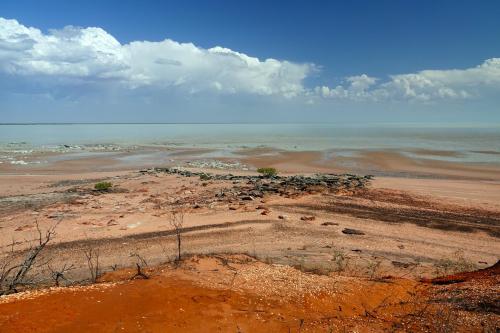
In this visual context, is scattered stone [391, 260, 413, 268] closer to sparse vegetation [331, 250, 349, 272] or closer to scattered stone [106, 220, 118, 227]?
sparse vegetation [331, 250, 349, 272]

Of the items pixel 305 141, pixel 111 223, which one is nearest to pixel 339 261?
pixel 111 223

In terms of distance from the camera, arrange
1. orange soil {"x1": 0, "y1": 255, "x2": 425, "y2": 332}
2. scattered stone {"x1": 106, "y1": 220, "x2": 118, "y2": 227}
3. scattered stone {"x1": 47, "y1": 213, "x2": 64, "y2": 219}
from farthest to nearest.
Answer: scattered stone {"x1": 47, "y1": 213, "x2": 64, "y2": 219} < scattered stone {"x1": 106, "y1": 220, "x2": 118, "y2": 227} < orange soil {"x1": 0, "y1": 255, "x2": 425, "y2": 332}

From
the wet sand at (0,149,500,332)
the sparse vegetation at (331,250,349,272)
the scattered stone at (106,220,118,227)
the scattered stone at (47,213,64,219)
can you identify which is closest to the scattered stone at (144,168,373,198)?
the wet sand at (0,149,500,332)

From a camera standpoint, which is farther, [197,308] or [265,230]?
[265,230]

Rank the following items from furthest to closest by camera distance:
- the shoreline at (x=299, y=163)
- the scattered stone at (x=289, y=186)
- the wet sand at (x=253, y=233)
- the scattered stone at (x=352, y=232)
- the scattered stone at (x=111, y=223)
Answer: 1. the shoreline at (x=299, y=163)
2. the scattered stone at (x=289, y=186)
3. the scattered stone at (x=111, y=223)
4. the scattered stone at (x=352, y=232)
5. the wet sand at (x=253, y=233)

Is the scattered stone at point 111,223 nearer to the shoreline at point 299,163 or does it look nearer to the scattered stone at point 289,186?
the scattered stone at point 289,186

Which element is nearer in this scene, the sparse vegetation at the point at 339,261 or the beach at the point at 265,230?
the beach at the point at 265,230

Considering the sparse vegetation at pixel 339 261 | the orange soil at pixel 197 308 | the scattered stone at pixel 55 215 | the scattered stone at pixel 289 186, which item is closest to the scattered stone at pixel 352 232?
the sparse vegetation at pixel 339 261

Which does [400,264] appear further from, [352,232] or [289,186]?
[289,186]

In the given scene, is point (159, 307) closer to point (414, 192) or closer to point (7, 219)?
point (7, 219)

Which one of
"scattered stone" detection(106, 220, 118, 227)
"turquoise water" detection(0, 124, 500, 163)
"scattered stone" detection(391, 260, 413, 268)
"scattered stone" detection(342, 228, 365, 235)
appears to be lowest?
"scattered stone" detection(106, 220, 118, 227)

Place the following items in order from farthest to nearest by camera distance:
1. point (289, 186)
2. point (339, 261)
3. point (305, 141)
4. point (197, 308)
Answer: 1. point (305, 141)
2. point (289, 186)
3. point (339, 261)
4. point (197, 308)
